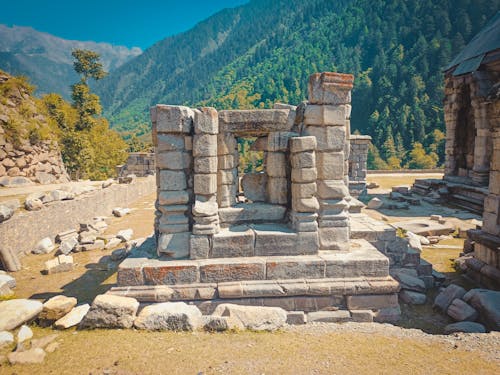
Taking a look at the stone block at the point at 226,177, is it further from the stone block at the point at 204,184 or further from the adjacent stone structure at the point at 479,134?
the adjacent stone structure at the point at 479,134

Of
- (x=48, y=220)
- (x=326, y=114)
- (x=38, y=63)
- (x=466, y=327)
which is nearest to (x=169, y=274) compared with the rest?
(x=326, y=114)

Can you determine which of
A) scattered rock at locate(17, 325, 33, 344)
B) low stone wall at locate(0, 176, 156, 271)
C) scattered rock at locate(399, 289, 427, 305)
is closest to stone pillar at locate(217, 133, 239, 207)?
scattered rock at locate(17, 325, 33, 344)

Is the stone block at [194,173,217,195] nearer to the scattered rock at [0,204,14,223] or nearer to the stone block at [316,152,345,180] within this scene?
the stone block at [316,152,345,180]

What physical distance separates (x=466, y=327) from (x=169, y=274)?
4508mm

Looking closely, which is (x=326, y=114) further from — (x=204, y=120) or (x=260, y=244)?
→ (x=260, y=244)

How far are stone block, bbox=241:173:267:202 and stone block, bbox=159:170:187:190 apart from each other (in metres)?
1.42

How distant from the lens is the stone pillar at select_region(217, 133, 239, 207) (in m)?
6.00

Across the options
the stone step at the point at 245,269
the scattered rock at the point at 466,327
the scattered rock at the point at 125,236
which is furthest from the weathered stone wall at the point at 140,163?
the scattered rock at the point at 466,327

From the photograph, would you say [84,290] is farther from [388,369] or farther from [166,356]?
[388,369]

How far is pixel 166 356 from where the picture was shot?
3750 mm

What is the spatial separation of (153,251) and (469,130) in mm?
17968

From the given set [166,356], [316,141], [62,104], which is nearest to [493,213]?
[316,141]

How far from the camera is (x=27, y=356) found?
365 centimetres

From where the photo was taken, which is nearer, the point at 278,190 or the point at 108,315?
the point at 108,315
